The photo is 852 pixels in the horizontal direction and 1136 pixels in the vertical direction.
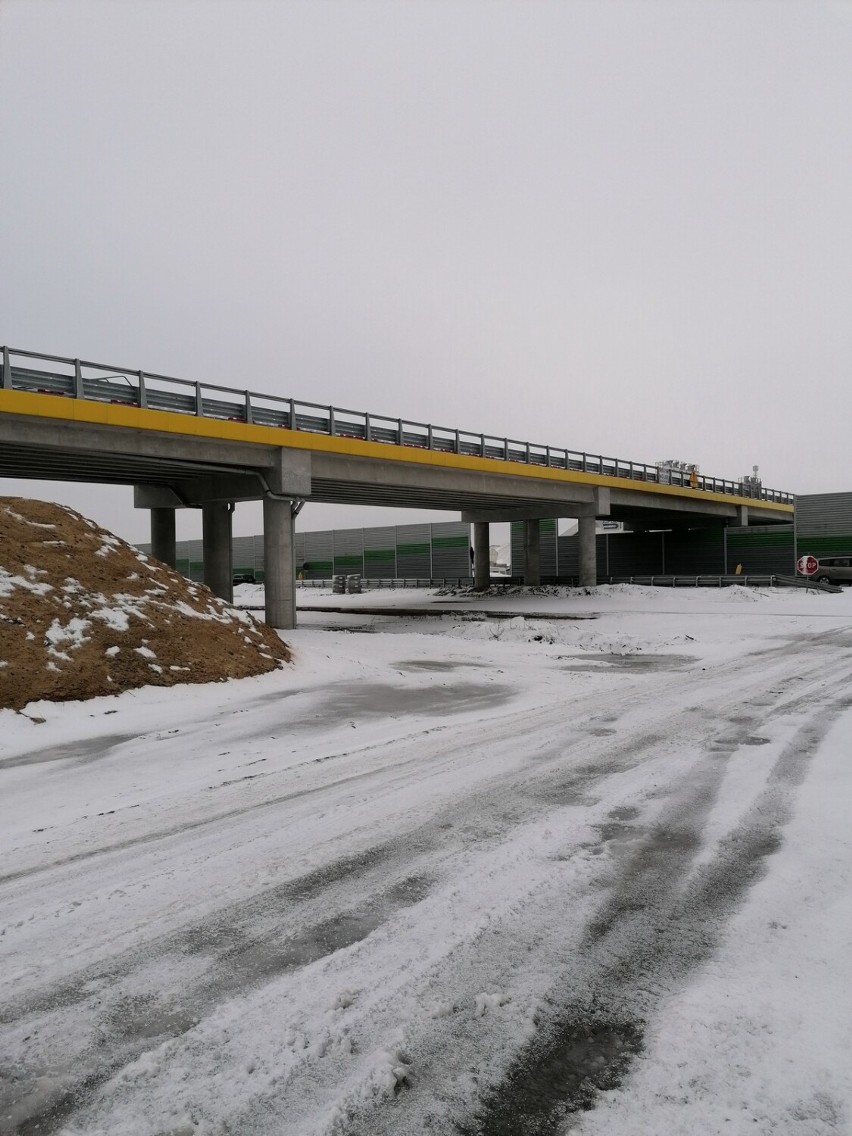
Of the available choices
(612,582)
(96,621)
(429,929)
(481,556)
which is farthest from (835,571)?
(429,929)

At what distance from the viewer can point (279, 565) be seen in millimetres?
25016

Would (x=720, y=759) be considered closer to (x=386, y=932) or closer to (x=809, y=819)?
(x=809, y=819)

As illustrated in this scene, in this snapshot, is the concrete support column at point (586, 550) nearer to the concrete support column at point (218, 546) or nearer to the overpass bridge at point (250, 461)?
the overpass bridge at point (250, 461)

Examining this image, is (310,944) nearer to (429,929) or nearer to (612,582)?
(429,929)

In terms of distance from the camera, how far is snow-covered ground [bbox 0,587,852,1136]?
2.51 metres

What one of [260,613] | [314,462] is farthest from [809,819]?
[260,613]

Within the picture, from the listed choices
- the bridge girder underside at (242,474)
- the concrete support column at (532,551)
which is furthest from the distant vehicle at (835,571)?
the concrete support column at (532,551)

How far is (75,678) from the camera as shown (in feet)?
33.4

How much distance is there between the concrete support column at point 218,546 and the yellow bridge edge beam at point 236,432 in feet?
20.4

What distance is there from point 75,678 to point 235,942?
306 inches

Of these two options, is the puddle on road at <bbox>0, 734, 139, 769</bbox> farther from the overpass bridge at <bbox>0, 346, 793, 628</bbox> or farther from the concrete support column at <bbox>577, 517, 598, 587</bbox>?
the concrete support column at <bbox>577, 517, 598, 587</bbox>

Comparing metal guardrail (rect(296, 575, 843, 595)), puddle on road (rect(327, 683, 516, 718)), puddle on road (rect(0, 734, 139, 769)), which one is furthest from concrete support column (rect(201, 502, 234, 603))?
puddle on road (rect(0, 734, 139, 769))

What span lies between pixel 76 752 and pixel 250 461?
17.6 meters

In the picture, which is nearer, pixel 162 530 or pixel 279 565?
pixel 279 565
